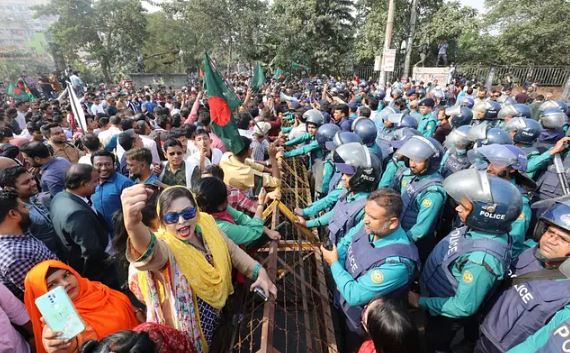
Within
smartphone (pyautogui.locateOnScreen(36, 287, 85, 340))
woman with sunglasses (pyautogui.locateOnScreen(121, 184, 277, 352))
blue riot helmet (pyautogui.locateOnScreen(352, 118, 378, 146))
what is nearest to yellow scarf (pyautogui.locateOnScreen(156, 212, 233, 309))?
woman with sunglasses (pyautogui.locateOnScreen(121, 184, 277, 352))

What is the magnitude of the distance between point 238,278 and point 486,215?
6.37 feet

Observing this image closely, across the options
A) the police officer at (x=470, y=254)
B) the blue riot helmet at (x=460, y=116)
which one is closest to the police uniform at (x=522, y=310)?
the police officer at (x=470, y=254)

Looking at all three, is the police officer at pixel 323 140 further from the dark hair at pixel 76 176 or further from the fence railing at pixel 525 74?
the fence railing at pixel 525 74

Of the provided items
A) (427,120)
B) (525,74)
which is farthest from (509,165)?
(525,74)

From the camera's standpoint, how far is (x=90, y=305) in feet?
6.44

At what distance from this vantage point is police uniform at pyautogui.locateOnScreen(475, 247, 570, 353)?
179 centimetres

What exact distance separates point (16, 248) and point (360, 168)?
2725mm

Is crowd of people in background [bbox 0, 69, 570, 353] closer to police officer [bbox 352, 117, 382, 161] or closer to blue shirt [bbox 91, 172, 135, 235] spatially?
blue shirt [bbox 91, 172, 135, 235]

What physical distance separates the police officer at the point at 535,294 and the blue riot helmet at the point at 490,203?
0.66ft

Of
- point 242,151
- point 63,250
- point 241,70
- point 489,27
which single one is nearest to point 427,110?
point 242,151

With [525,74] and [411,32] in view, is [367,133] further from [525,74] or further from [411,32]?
[525,74]

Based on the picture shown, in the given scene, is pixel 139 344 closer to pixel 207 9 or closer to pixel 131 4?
pixel 207 9

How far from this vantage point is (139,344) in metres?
1.34

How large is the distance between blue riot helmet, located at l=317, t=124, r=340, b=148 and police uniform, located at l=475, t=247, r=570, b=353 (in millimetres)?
3587
